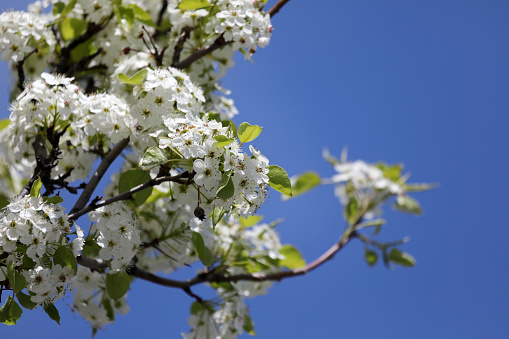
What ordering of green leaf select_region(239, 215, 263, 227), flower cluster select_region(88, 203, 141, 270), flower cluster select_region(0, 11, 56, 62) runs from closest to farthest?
flower cluster select_region(88, 203, 141, 270) < flower cluster select_region(0, 11, 56, 62) < green leaf select_region(239, 215, 263, 227)

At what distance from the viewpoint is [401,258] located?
3.35 meters

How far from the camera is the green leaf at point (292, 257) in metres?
2.85

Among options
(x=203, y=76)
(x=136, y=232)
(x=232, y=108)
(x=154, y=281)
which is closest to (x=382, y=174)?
(x=232, y=108)

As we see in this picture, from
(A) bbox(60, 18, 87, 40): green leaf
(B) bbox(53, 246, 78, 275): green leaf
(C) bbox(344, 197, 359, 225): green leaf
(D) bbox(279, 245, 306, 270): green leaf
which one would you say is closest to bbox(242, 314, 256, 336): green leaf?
(D) bbox(279, 245, 306, 270): green leaf

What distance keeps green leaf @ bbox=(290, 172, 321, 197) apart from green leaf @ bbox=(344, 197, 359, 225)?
1.07 ft

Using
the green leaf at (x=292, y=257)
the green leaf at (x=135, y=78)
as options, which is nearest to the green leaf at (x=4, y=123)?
the green leaf at (x=135, y=78)

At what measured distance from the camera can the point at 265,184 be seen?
1687mm

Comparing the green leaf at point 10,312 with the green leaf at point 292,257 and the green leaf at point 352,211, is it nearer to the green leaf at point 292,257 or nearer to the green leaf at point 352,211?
the green leaf at point 292,257

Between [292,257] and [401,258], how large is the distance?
89 centimetres

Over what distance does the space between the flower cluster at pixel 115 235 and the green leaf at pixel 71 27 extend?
1195mm

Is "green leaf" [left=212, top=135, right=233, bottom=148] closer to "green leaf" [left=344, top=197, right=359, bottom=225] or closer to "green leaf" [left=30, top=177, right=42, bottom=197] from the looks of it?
"green leaf" [left=30, top=177, right=42, bottom=197]

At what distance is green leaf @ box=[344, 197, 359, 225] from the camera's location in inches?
128

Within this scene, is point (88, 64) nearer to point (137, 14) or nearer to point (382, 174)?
point (137, 14)

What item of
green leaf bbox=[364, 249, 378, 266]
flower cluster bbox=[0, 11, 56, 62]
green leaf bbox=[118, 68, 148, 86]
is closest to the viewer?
green leaf bbox=[118, 68, 148, 86]
